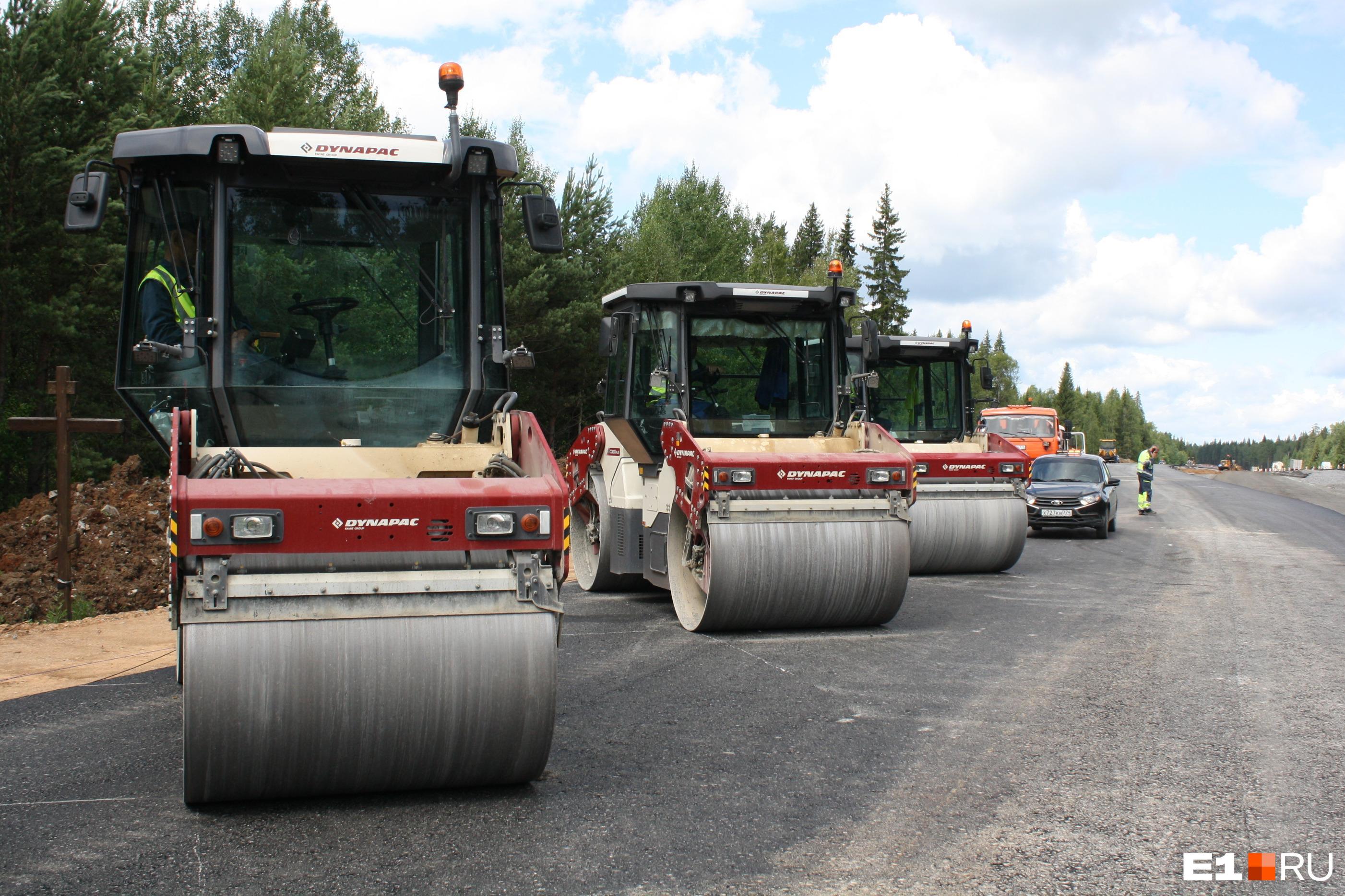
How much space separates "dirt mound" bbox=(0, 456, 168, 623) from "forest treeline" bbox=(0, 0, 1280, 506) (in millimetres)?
3468

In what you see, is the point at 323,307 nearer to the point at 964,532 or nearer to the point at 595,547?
the point at 595,547

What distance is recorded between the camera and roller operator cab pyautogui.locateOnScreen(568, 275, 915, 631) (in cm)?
894

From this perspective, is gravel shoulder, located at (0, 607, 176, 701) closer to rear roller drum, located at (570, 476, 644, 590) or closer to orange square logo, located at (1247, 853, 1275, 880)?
rear roller drum, located at (570, 476, 644, 590)

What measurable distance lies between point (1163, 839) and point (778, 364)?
265 inches

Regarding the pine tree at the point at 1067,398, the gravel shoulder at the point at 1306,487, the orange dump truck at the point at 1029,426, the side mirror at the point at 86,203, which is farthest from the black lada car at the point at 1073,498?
the pine tree at the point at 1067,398

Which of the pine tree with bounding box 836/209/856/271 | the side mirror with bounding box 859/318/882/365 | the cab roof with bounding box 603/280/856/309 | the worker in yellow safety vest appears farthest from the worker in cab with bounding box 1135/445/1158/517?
the pine tree with bounding box 836/209/856/271

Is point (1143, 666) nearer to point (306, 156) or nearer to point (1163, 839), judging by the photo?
point (1163, 839)

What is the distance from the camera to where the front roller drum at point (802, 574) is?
8828 millimetres

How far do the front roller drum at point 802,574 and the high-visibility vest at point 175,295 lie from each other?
4210 millimetres

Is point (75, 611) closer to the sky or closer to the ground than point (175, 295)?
closer to the ground

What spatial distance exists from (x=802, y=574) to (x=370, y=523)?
4.89 m

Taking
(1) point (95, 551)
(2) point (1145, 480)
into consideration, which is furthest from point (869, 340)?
(2) point (1145, 480)

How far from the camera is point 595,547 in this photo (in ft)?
40.2

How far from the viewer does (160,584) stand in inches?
500
